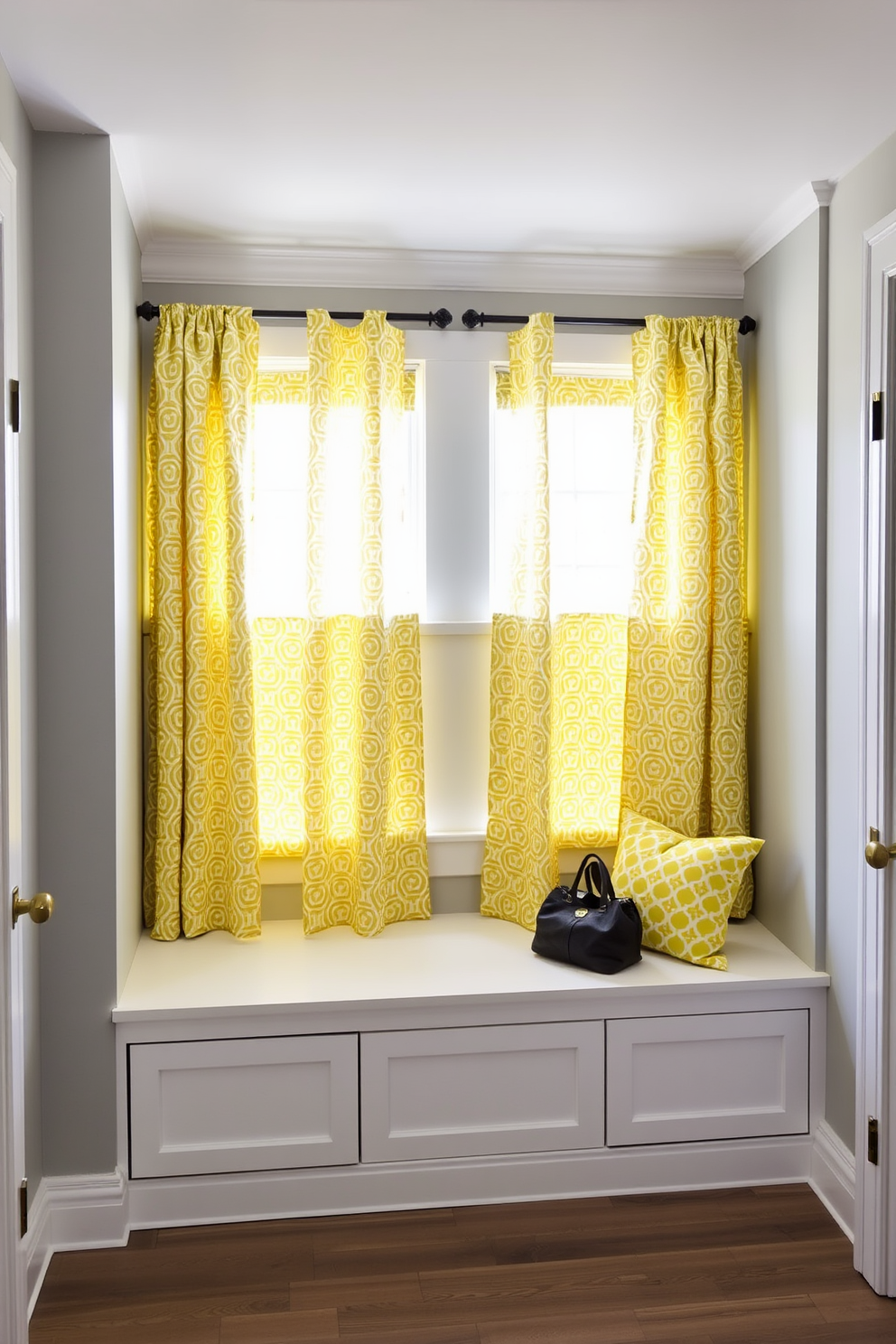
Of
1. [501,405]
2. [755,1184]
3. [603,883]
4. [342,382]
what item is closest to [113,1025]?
[603,883]

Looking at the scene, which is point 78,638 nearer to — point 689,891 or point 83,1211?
point 83,1211

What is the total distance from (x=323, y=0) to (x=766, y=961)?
2373 mm

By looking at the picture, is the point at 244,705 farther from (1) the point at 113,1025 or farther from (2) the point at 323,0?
(2) the point at 323,0

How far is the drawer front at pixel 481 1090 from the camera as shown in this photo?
2.49m

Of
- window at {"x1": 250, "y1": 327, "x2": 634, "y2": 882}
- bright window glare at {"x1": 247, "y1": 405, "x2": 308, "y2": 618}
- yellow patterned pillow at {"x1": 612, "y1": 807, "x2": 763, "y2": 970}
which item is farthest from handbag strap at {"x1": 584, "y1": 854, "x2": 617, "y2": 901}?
bright window glare at {"x1": 247, "y1": 405, "x2": 308, "y2": 618}

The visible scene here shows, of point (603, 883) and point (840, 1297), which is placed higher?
point (603, 883)

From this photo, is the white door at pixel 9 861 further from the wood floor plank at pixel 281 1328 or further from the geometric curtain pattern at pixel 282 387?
the geometric curtain pattern at pixel 282 387

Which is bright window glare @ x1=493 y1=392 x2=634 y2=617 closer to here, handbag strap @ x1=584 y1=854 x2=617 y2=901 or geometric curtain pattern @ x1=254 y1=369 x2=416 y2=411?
geometric curtain pattern @ x1=254 y1=369 x2=416 y2=411

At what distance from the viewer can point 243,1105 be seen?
2457 mm

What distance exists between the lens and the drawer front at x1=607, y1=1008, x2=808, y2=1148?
8.43 feet

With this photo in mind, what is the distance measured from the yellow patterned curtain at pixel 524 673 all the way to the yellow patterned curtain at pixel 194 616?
0.72 m

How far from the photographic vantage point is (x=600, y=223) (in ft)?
9.18

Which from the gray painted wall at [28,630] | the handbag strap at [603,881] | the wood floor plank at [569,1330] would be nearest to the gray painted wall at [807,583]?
the handbag strap at [603,881]

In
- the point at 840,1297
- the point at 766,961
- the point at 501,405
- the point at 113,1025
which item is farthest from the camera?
the point at 501,405
